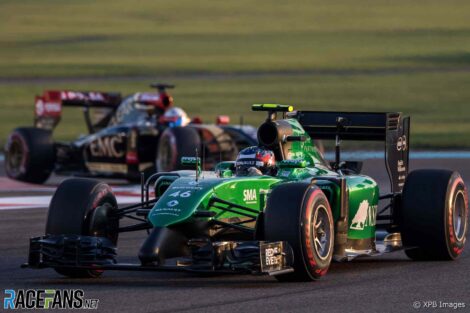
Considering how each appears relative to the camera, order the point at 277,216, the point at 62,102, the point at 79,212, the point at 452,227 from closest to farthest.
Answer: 1. the point at 277,216
2. the point at 79,212
3. the point at 452,227
4. the point at 62,102

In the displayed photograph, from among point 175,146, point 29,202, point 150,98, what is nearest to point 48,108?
point 150,98

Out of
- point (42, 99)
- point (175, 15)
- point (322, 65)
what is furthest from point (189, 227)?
point (175, 15)

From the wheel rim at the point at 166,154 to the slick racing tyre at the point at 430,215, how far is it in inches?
373

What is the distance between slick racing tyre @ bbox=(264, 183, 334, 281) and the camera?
34.3ft

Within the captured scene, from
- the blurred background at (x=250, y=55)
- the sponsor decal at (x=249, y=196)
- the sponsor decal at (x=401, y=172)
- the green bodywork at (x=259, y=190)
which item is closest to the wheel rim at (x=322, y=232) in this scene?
the green bodywork at (x=259, y=190)

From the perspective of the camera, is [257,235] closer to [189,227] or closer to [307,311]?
[189,227]

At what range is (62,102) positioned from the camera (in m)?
24.2

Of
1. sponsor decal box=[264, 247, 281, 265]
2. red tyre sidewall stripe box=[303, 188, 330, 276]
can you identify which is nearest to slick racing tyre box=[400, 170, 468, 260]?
red tyre sidewall stripe box=[303, 188, 330, 276]

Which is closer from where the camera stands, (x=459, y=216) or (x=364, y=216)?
(x=364, y=216)

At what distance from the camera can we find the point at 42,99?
80.2 ft

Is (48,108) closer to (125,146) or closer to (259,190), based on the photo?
(125,146)

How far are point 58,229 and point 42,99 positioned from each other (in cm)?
1361
